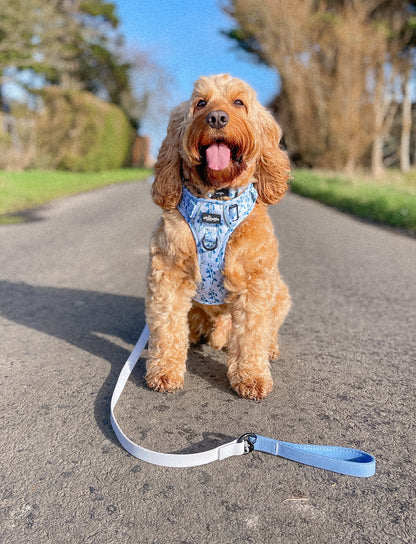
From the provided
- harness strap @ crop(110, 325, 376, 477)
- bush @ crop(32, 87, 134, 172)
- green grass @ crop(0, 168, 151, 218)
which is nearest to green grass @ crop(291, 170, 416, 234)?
green grass @ crop(0, 168, 151, 218)

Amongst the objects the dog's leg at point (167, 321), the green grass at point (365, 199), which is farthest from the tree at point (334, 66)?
the dog's leg at point (167, 321)

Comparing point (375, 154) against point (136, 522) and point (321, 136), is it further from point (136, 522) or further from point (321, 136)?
point (136, 522)

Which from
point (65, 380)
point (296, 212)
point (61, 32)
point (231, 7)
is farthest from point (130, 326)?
point (231, 7)

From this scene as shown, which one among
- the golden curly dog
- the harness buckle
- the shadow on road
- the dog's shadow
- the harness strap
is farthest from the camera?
the shadow on road

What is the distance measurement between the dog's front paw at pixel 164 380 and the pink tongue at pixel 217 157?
1.14 metres

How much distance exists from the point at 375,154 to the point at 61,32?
15.5 meters

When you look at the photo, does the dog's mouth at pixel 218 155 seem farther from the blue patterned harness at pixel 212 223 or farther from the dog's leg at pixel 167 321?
the dog's leg at pixel 167 321

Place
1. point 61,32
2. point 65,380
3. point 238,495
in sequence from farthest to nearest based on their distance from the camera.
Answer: point 61,32 < point 65,380 < point 238,495

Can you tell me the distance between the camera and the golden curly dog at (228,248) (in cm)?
261

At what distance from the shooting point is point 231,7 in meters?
27.5

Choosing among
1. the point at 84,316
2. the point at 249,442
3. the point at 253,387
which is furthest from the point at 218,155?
the point at 84,316

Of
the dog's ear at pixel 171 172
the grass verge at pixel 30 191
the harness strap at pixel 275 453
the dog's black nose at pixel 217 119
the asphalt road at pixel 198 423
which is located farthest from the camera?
the grass verge at pixel 30 191

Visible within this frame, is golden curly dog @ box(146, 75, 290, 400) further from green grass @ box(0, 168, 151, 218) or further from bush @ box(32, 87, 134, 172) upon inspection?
bush @ box(32, 87, 134, 172)

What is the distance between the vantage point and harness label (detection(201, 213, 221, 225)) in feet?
8.68
